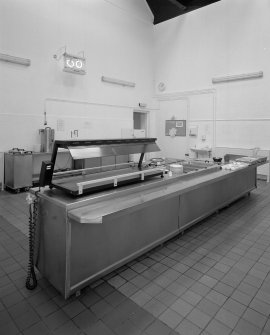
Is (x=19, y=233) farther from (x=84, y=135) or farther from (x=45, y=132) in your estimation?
(x=84, y=135)

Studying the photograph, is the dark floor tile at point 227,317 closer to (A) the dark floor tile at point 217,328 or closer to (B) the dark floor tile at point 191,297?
(A) the dark floor tile at point 217,328

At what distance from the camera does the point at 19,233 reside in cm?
282

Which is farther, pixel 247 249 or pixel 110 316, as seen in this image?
pixel 247 249

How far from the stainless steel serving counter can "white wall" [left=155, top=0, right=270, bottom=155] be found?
4.22 meters

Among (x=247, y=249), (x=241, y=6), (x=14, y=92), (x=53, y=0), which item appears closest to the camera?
(x=247, y=249)

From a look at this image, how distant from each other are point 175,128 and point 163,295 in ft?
20.5

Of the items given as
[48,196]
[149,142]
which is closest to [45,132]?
[149,142]

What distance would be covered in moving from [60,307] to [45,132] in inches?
162

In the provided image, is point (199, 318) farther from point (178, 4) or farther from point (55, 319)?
point (178, 4)

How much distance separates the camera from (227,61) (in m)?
6.30

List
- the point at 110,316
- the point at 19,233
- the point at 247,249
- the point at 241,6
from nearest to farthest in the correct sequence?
the point at 110,316
the point at 247,249
the point at 19,233
the point at 241,6

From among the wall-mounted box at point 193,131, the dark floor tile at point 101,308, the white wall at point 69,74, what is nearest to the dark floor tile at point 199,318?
the dark floor tile at point 101,308

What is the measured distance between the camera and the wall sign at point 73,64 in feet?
17.2

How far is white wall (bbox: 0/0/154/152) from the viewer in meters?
4.90
